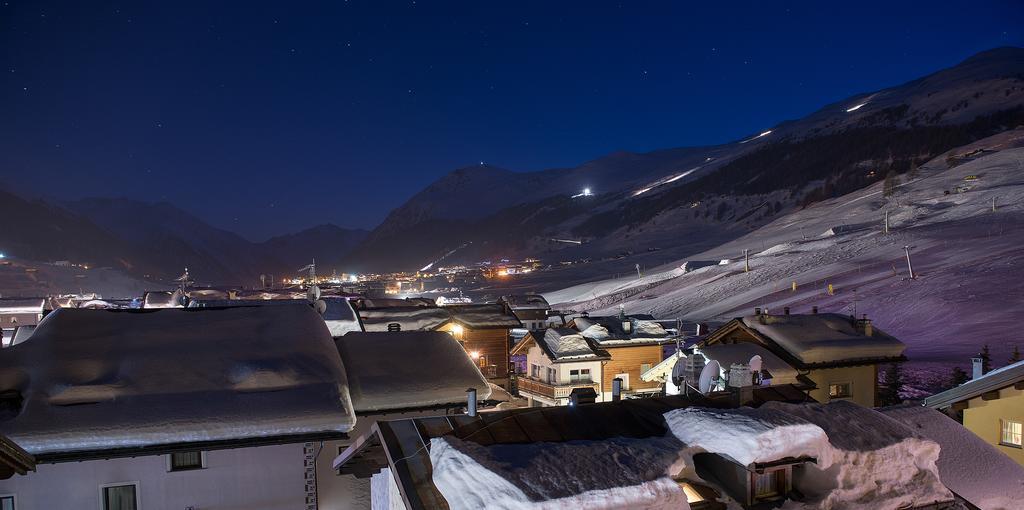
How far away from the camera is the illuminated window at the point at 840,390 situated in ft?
79.7

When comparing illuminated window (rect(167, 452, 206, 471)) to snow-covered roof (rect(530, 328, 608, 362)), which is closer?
illuminated window (rect(167, 452, 206, 471))

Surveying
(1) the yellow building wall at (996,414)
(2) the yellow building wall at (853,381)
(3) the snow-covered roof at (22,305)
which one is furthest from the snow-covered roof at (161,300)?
(1) the yellow building wall at (996,414)

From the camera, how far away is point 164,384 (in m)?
12.4

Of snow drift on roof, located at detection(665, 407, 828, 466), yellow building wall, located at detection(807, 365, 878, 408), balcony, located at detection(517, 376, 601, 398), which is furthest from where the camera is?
balcony, located at detection(517, 376, 601, 398)

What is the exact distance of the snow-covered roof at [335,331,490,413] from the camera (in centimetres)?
1478

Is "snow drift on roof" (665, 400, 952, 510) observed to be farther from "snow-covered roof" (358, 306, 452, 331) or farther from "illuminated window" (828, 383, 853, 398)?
"snow-covered roof" (358, 306, 452, 331)

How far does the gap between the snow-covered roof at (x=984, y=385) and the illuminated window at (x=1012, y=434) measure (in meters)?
1.21

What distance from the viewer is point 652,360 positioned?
35.8m

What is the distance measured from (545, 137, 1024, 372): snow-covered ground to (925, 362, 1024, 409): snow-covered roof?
23243 mm

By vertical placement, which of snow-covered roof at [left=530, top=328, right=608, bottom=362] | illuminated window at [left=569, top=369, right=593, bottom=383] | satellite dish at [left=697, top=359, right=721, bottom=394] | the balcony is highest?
satellite dish at [left=697, top=359, right=721, bottom=394]

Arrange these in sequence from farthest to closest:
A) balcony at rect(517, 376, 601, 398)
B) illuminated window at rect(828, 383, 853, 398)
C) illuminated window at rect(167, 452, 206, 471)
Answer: balcony at rect(517, 376, 601, 398) → illuminated window at rect(828, 383, 853, 398) → illuminated window at rect(167, 452, 206, 471)

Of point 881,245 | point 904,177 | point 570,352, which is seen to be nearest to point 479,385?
point 570,352

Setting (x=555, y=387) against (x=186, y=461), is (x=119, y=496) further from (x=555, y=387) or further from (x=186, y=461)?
(x=555, y=387)

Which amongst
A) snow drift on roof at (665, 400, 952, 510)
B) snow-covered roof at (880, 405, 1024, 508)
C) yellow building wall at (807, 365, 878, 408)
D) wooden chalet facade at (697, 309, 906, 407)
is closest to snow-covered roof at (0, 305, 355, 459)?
snow drift on roof at (665, 400, 952, 510)
